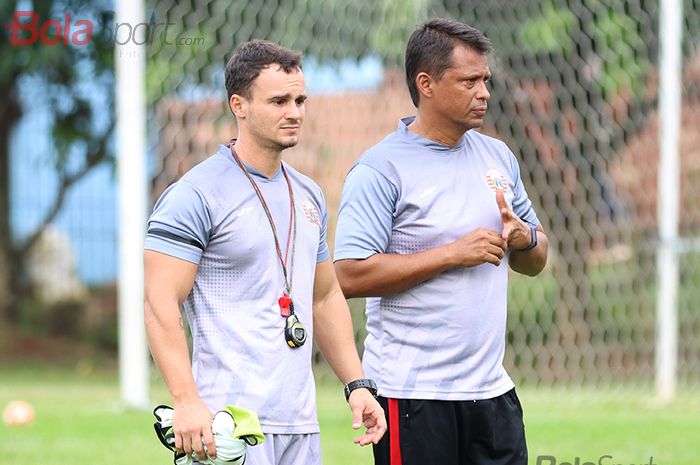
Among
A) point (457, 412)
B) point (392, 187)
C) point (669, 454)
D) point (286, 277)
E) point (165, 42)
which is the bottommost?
point (669, 454)

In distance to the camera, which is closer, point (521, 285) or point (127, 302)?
point (127, 302)

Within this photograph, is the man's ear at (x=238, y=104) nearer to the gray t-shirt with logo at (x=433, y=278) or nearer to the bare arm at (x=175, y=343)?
the bare arm at (x=175, y=343)

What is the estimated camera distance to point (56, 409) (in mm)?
9875

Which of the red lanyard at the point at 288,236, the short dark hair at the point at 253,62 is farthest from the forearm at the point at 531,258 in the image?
the short dark hair at the point at 253,62

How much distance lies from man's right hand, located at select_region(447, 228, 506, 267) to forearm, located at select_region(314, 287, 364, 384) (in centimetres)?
38

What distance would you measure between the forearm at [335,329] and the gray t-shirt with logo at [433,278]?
0.23m

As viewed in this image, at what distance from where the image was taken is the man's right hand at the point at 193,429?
339 cm

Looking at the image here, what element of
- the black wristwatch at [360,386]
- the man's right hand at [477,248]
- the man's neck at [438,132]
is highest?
the man's neck at [438,132]

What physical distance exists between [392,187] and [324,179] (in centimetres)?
661

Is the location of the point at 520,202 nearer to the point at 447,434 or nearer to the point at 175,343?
the point at 447,434

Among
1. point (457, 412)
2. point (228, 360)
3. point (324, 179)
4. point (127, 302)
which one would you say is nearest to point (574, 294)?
point (324, 179)

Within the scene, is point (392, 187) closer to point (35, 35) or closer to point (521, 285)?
point (521, 285)

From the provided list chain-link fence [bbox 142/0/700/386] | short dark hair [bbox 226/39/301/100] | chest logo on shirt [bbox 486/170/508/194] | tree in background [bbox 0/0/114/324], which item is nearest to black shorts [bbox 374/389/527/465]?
chest logo on shirt [bbox 486/170/508/194]

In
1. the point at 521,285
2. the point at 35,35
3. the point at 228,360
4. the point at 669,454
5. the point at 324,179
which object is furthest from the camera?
the point at 35,35
